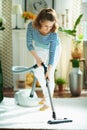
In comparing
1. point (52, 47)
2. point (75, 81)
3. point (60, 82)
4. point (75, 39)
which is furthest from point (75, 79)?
point (52, 47)

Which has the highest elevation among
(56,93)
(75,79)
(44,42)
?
(44,42)

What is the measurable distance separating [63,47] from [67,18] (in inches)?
18.8

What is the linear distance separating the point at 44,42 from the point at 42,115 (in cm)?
81

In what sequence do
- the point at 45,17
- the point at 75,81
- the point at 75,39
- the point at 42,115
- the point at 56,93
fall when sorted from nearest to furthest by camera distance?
→ the point at 45,17 < the point at 42,115 < the point at 75,81 < the point at 56,93 < the point at 75,39

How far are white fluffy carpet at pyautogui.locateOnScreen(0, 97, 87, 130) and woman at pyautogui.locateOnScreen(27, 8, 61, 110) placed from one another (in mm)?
277

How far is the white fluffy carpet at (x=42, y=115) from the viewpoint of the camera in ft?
10.4

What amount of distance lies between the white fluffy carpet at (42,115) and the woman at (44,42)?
0.28 metres

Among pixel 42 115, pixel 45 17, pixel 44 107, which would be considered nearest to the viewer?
pixel 45 17

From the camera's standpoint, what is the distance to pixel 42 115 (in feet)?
11.6

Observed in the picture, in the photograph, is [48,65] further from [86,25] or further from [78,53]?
[86,25]

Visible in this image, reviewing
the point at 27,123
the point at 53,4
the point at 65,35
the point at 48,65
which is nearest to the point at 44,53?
the point at 48,65

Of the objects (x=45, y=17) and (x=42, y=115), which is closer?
(x=45, y=17)

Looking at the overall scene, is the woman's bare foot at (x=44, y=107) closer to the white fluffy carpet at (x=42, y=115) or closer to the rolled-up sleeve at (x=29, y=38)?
the white fluffy carpet at (x=42, y=115)

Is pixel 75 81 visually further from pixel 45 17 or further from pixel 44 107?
pixel 45 17
